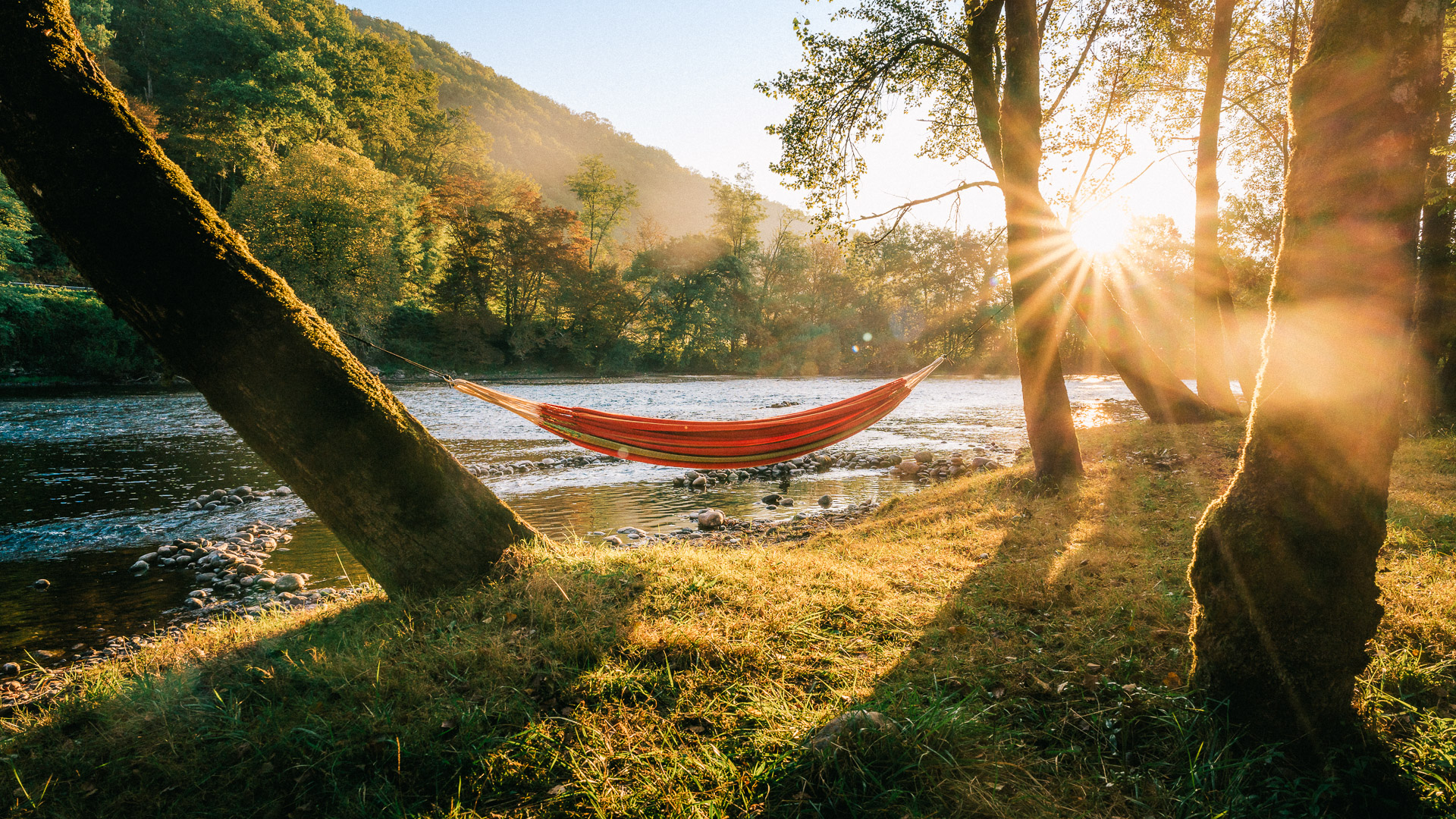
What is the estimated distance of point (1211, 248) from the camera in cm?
643

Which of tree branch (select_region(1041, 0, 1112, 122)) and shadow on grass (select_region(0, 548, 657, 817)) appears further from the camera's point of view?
tree branch (select_region(1041, 0, 1112, 122))

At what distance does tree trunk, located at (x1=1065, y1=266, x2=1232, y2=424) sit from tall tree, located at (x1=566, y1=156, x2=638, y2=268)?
A: 93.1ft

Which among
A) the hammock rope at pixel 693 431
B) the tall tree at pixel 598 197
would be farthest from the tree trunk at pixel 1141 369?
the tall tree at pixel 598 197

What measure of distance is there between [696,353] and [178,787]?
30.1 metres

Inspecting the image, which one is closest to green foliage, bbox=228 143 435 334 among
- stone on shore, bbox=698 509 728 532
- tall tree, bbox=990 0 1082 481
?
stone on shore, bbox=698 509 728 532

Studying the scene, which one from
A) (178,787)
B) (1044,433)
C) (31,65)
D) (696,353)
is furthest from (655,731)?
(696,353)

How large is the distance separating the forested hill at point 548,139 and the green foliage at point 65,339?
37.9 metres

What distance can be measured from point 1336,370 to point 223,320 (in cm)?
353

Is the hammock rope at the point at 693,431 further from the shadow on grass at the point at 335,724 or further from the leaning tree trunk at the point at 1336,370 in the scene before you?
the leaning tree trunk at the point at 1336,370

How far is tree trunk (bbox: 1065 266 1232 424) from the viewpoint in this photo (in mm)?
6047

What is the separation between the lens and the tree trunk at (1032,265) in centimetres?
424

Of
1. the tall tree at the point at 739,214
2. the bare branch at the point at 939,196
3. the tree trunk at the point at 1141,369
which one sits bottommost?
the tree trunk at the point at 1141,369

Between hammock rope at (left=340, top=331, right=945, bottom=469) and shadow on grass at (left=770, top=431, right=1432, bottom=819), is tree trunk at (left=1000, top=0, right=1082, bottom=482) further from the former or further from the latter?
shadow on grass at (left=770, top=431, right=1432, bottom=819)

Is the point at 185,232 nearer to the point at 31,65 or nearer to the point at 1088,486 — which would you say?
the point at 31,65
